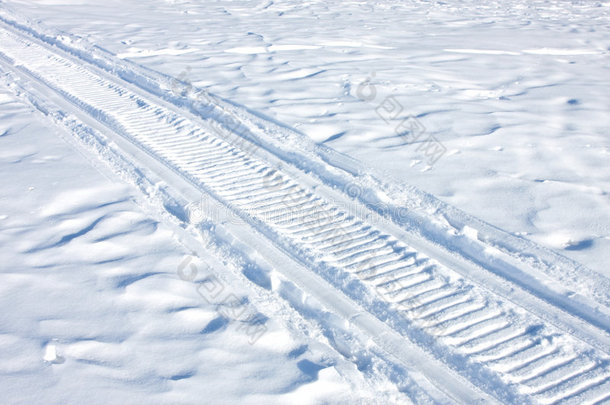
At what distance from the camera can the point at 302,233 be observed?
11.4 ft

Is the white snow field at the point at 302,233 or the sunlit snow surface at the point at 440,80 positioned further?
the sunlit snow surface at the point at 440,80

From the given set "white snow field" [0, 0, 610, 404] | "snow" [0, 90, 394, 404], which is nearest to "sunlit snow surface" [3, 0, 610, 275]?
"white snow field" [0, 0, 610, 404]

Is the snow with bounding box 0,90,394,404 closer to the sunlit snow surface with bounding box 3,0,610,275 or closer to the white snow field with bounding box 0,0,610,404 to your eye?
the white snow field with bounding box 0,0,610,404

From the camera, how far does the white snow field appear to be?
2420 mm

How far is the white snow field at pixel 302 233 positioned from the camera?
242 cm

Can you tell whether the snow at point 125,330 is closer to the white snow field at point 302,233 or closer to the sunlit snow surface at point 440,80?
the white snow field at point 302,233

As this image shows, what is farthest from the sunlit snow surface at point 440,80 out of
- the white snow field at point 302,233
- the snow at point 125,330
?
the snow at point 125,330

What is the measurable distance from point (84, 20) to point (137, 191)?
7.93m

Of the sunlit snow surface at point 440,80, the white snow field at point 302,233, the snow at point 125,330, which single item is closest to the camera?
the snow at point 125,330

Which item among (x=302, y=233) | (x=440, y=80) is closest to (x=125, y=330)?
(x=302, y=233)

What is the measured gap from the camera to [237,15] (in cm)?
1170

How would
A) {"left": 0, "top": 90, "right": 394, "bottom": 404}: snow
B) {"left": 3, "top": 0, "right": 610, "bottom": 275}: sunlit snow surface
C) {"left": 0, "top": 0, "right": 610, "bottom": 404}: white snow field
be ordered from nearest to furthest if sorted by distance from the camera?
{"left": 0, "top": 90, "right": 394, "bottom": 404}: snow → {"left": 0, "top": 0, "right": 610, "bottom": 404}: white snow field → {"left": 3, "top": 0, "right": 610, "bottom": 275}: sunlit snow surface

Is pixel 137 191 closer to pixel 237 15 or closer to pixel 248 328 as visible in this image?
pixel 248 328

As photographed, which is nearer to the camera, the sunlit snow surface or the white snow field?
the white snow field
